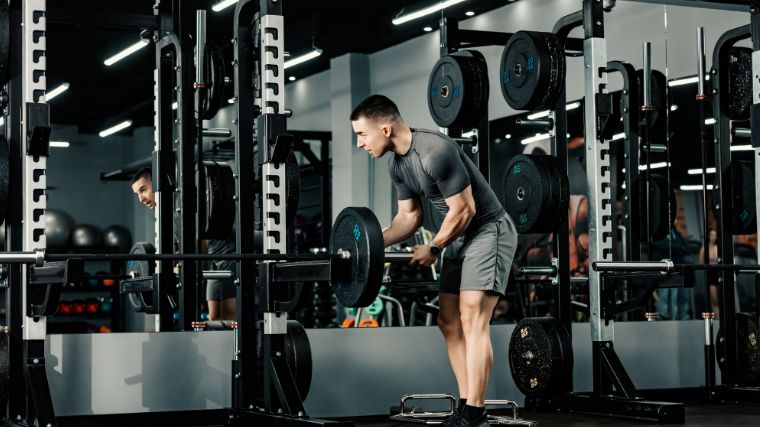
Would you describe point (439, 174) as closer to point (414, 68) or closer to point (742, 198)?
point (742, 198)

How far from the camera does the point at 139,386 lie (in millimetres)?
4445

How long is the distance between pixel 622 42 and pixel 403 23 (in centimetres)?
164

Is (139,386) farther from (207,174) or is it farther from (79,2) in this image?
(79,2)

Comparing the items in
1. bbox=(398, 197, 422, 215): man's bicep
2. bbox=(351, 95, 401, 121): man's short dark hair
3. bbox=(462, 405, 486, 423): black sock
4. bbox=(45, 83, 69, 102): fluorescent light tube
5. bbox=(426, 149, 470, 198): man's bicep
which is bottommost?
bbox=(462, 405, 486, 423): black sock

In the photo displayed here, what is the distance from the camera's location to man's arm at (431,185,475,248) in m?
3.76

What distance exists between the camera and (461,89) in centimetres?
526

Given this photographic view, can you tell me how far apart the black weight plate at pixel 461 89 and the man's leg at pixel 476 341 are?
162 centimetres

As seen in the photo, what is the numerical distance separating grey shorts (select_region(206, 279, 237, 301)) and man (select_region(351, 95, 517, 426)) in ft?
8.57

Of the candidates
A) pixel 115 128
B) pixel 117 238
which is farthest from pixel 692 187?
pixel 117 238

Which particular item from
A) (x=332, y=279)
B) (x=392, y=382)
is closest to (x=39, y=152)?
(x=332, y=279)

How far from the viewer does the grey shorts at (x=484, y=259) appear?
390 cm

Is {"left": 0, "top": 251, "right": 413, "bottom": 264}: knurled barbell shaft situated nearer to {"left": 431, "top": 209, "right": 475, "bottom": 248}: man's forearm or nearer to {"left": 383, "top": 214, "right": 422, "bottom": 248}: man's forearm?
{"left": 431, "top": 209, "right": 475, "bottom": 248}: man's forearm

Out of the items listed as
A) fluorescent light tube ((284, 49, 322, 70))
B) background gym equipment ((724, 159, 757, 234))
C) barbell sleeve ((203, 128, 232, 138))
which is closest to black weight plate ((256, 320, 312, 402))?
barbell sleeve ((203, 128, 232, 138))

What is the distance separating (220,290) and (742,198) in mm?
3207
